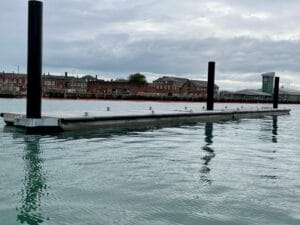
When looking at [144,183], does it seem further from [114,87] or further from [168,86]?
[168,86]

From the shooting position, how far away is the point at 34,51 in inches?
727

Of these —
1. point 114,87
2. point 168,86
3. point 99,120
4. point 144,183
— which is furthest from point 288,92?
point 144,183

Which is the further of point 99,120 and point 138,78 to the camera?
point 138,78

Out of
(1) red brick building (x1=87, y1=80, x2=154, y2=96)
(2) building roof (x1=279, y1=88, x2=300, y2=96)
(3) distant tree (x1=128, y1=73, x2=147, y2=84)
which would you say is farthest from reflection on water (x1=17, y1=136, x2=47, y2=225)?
(2) building roof (x1=279, y1=88, x2=300, y2=96)

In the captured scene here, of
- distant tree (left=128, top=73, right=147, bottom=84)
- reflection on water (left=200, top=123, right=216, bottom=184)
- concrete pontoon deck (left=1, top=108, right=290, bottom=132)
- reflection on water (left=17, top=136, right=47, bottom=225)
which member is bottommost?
reflection on water (left=17, top=136, right=47, bottom=225)

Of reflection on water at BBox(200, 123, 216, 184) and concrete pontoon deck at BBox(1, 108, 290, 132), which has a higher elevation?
concrete pontoon deck at BBox(1, 108, 290, 132)

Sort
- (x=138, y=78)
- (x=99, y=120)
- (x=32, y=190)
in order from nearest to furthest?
1. (x=32, y=190)
2. (x=99, y=120)
3. (x=138, y=78)

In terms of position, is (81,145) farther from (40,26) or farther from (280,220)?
(280,220)

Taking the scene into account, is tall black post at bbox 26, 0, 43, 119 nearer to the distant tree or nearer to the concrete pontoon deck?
the concrete pontoon deck

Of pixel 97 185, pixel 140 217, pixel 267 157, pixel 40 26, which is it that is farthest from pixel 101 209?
pixel 40 26

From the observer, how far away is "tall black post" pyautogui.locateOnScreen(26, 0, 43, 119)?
18.5 m

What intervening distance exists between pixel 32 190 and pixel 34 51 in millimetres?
10874

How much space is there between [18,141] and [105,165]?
222 inches

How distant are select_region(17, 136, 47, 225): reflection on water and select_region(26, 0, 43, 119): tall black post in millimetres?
5408
